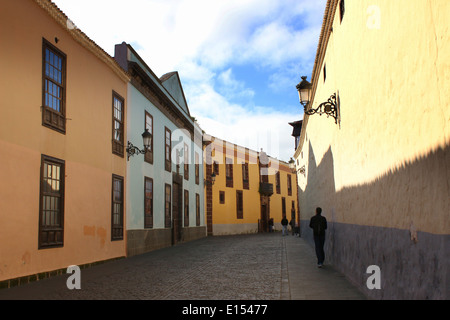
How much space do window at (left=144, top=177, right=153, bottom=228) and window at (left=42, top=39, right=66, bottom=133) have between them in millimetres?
6958

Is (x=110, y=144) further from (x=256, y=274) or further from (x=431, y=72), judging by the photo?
(x=431, y=72)

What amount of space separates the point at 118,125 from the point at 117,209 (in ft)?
9.30

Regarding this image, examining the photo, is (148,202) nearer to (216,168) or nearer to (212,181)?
(212,181)

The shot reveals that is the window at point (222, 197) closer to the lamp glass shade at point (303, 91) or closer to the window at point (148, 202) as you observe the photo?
the window at point (148, 202)

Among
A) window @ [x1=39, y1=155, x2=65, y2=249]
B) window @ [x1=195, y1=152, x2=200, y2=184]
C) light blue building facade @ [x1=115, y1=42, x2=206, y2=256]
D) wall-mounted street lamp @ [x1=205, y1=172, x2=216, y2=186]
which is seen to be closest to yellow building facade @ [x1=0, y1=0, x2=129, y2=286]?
window @ [x1=39, y1=155, x2=65, y2=249]

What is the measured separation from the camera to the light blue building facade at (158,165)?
54.1ft

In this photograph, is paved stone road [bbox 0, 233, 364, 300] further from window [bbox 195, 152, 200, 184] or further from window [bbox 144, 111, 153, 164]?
window [bbox 195, 152, 200, 184]

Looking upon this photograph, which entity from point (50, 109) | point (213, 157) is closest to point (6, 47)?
point (50, 109)

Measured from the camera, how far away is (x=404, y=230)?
5.12 meters

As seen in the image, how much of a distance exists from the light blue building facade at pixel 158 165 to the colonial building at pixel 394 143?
28.5ft

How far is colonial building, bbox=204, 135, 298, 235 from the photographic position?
33.2 meters

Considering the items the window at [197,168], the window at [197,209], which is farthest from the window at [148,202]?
the window at [197,168]
